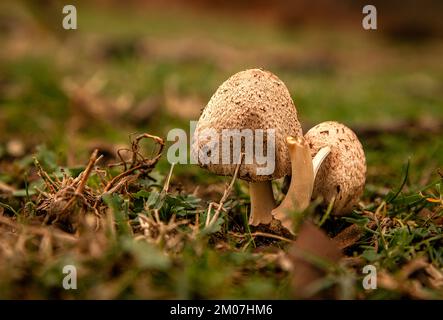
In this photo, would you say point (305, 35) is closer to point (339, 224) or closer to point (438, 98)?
point (438, 98)

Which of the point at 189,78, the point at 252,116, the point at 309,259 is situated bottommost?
the point at 309,259

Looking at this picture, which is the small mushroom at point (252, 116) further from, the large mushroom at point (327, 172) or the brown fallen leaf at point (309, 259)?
the brown fallen leaf at point (309, 259)

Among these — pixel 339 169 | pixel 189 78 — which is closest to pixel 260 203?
pixel 339 169

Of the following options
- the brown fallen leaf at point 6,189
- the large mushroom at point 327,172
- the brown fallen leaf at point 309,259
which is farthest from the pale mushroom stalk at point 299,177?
the brown fallen leaf at point 6,189

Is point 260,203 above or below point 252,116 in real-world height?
below

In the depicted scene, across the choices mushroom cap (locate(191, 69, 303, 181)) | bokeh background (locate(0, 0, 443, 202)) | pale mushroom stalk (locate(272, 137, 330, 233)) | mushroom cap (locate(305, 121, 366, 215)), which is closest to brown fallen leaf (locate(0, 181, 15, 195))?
bokeh background (locate(0, 0, 443, 202))

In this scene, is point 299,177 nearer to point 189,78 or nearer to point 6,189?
point 6,189
